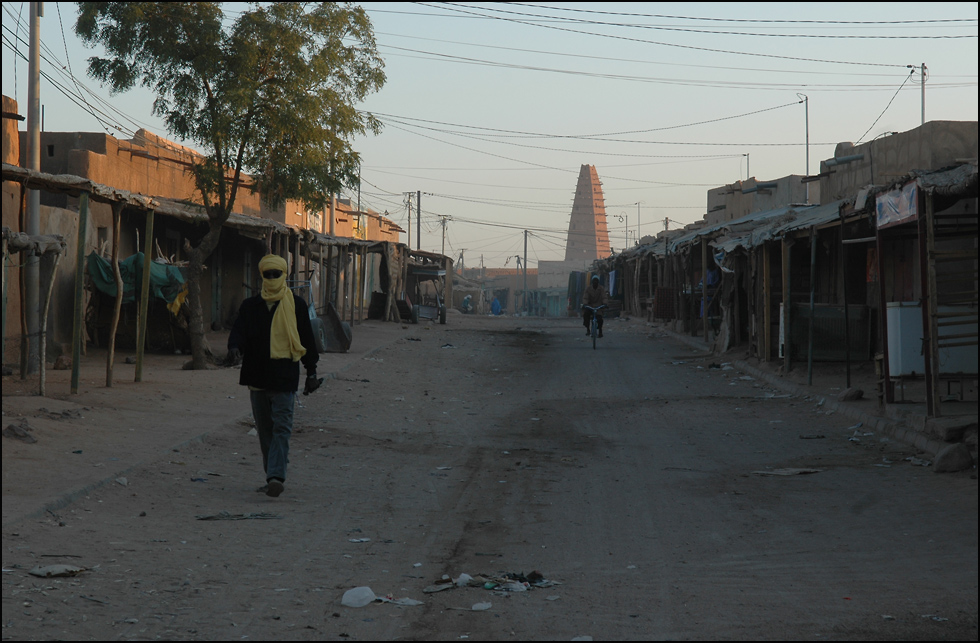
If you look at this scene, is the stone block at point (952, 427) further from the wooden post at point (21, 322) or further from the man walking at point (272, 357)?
the wooden post at point (21, 322)

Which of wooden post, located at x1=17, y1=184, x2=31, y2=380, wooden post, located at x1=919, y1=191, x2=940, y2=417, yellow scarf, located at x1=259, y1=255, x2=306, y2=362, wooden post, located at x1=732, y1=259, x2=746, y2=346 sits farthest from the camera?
wooden post, located at x1=732, y1=259, x2=746, y2=346

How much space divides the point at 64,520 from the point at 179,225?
17.1 m

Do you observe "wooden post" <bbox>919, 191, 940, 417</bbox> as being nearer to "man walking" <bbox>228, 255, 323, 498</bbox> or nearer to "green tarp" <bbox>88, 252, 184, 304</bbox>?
"man walking" <bbox>228, 255, 323, 498</bbox>

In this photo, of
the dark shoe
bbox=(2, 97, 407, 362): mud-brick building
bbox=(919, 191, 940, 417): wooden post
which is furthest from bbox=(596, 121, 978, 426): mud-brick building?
bbox=(2, 97, 407, 362): mud-brick building

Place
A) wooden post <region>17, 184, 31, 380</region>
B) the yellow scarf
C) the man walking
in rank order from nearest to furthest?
the man walking, the yellow scarf, wooden post <region>17, 184, 31, 380</region>

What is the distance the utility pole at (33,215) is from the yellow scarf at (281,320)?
4.63 meters

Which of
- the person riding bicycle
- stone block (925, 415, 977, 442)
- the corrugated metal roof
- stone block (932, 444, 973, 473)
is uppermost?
the corrugated metal roof

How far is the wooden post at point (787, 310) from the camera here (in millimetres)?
14516

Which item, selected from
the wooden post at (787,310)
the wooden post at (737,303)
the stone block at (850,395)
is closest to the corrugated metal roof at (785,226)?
→ the wooden post at (787,310)

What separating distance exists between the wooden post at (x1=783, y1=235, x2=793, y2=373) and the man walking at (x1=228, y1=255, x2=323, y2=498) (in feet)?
31.3

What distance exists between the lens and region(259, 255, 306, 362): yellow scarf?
715cm

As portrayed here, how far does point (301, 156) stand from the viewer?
14.7 meters

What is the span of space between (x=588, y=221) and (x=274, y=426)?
123521 millimetres

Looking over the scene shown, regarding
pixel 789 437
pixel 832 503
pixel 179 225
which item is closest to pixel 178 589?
pixel 832 503
